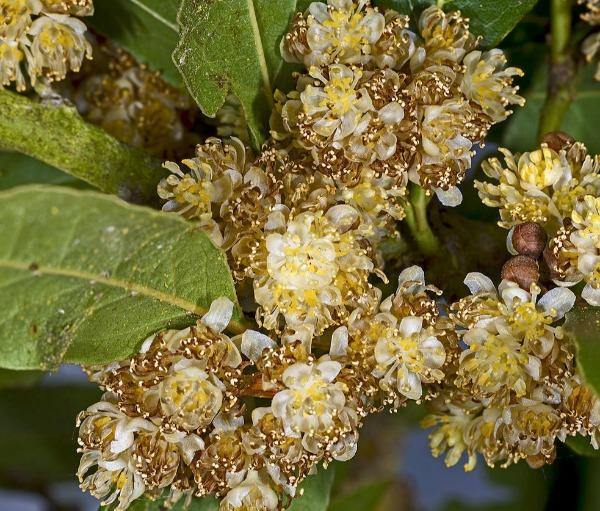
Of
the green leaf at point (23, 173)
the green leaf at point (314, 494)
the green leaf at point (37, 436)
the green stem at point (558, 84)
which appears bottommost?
the green leaf at point (37, 436)

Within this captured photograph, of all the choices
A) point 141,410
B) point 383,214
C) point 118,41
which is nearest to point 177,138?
point 118,41

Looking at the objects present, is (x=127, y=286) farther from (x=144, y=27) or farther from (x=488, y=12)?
(x=488, y=12)

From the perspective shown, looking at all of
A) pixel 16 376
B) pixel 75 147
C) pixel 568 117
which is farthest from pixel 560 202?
pixel 16 376

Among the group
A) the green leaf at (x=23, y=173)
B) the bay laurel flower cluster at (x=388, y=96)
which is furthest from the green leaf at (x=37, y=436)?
the bay laurel flower cluster at (x=388, y=96)

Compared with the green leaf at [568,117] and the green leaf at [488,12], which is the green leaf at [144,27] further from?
the green leaf at [568,117]

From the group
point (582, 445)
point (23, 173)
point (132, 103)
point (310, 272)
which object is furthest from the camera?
point (23, 173)

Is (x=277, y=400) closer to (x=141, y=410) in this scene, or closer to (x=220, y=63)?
(x=141, y=410)

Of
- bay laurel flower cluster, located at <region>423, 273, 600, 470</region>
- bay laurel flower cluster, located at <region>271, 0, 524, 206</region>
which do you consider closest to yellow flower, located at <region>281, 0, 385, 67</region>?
bay laurel flower cluster, located at <region>271, 0, 524, 206</region>
